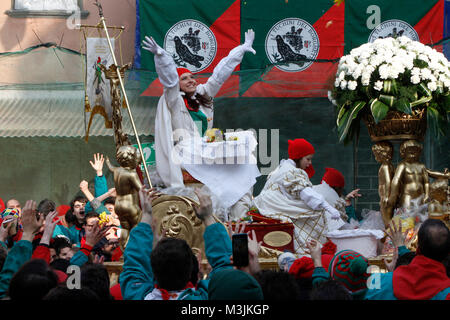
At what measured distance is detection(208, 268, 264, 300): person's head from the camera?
9.76 feet

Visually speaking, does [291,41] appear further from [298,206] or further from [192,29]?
[298,206]

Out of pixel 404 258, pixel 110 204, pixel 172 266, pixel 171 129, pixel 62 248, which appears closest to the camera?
pixel 172 266

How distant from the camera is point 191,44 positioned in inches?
453

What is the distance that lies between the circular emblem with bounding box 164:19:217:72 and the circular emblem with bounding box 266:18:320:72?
3.21ft

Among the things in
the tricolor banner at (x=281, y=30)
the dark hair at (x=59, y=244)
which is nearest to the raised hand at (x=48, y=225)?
the dark hair at (x=59, y=244)

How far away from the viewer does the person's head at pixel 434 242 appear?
150 inches

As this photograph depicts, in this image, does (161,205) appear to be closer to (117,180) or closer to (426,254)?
(117,180)

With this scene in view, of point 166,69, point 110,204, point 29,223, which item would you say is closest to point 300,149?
point 166,69

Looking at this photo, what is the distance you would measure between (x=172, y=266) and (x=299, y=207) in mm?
4289

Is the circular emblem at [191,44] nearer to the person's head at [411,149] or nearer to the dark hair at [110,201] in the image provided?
the dark hair at [110,201]

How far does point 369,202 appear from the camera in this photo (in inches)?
450

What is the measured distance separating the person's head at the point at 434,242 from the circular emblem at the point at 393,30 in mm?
8155

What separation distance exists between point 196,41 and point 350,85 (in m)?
4.52
